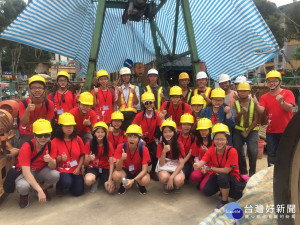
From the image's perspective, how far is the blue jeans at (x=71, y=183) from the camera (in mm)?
3402

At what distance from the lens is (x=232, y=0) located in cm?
521

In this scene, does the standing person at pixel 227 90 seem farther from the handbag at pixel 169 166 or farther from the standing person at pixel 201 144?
the handbag at pixel 169 166

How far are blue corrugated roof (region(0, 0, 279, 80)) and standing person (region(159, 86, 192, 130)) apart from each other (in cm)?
241

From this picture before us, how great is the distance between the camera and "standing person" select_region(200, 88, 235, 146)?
12.3ft

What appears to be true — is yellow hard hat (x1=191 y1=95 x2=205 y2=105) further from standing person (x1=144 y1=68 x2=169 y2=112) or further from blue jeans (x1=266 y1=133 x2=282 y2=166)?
blue jeans (x1=266 y1=133 x2=282 y2=166)

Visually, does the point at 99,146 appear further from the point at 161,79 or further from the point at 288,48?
the point at 288,48

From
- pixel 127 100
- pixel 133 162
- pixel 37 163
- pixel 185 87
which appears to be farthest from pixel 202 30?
pixel 37 163

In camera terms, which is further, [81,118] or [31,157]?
[81,118]

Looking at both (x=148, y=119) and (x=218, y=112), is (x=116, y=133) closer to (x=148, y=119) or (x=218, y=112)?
(x=148, y=119)

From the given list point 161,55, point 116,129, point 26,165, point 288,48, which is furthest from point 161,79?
point 288,48

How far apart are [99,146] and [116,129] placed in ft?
1.46

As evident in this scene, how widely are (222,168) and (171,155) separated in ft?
2.78

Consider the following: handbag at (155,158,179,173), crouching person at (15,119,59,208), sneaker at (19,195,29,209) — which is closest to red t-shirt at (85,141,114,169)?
crouching person at (15,119,59,208)

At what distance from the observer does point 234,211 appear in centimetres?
257
